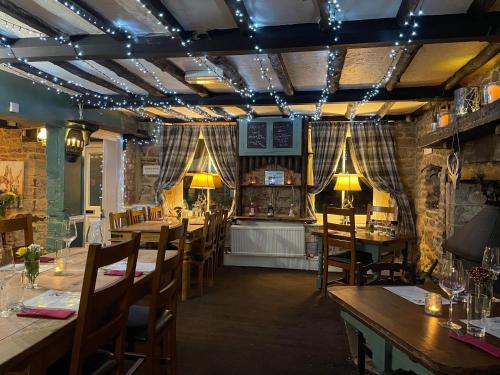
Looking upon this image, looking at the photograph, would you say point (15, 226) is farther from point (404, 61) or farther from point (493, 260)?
point (404, 61)

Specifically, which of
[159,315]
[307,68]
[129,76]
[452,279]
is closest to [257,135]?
[307,68]

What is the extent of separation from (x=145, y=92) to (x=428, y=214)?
425 cm

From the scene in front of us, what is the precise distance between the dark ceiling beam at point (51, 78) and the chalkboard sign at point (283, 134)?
283cm

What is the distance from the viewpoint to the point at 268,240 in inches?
261

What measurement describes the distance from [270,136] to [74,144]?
301 centimetres

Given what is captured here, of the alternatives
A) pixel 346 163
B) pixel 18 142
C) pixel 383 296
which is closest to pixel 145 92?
pixel 18 142

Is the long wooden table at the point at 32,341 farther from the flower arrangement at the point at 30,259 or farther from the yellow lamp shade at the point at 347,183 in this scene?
the yellow lamp shade at the point at 347,183

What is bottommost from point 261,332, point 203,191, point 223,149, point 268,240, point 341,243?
point 261,332

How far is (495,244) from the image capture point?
2.84m

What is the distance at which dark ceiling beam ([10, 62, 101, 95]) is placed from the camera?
4.17m

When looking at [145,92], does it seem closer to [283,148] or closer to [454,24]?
[283,148]

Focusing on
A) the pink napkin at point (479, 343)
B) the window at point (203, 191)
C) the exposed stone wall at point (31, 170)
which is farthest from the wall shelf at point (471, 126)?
the exposed stone wall at point (31, 170)

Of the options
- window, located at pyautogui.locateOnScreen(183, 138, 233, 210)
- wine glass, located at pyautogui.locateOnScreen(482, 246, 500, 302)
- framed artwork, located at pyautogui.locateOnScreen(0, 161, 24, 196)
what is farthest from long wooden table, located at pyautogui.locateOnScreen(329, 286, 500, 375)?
framed artwork, located at pyautogui.locateOnScreen(0, 161, 24, 196)

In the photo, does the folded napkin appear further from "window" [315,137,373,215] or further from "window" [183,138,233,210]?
"window" [315,137,373,215]
